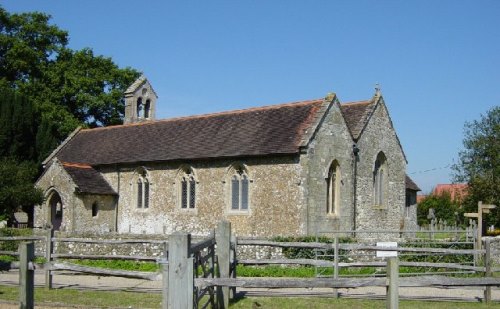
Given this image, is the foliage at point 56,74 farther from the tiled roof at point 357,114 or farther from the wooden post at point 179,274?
the wooden post at point 179,274

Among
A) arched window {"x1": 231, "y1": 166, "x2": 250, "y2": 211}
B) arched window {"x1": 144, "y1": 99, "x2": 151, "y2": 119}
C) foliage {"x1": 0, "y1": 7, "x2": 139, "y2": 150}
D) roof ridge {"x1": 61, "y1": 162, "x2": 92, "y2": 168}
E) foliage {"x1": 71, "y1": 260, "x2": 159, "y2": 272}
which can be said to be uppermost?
foliage {"x1": 0, "y1": 7, "x2": 139, "y2": 150}

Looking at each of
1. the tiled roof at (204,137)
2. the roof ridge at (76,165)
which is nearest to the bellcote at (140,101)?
the tiled roof at (204,137)

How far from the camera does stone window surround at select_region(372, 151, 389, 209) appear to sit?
103ft

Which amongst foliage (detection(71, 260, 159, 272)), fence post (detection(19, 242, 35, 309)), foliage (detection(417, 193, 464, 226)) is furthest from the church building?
foliage (detection(417, 193, 464, 226))

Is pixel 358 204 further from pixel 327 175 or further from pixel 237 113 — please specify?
pixel 237 113

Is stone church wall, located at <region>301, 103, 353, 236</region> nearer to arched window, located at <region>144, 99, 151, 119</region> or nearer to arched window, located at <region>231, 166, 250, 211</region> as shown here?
arched window, located at <region>231, 166, 250, 211</region>

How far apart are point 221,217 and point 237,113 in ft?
20.6

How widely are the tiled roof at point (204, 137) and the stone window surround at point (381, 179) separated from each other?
5.45 m

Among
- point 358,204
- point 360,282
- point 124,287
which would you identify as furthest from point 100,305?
point 358,204

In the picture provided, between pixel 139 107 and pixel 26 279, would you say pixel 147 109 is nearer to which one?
pixel 139 107

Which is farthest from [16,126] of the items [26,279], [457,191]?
[457,191]

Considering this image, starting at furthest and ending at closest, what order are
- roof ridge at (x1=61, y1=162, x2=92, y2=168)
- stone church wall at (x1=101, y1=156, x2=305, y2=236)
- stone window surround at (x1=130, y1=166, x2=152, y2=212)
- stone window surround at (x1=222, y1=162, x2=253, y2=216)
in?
roof ridge at (x1=61, y1=162, x2=92, y2=168) < stone window surround at (x1=130, y1=166, x2=152, y2=212) < stone window surround at (x1=222, y1=162, x2=253, y2=216) < stone church wall at (x1=101, y1=156, x2=305, y2=236)

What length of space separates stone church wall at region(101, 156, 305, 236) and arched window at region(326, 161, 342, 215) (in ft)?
7.32

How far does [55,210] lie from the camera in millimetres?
33688
